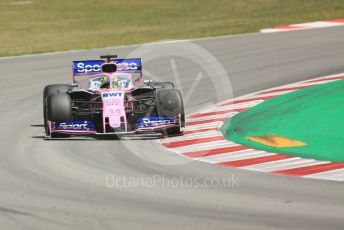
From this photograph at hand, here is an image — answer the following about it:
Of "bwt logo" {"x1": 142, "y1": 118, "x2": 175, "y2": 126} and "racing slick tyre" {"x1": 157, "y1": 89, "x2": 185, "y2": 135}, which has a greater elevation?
"racing slick tyre" {"x1": 157, "y1": 89, "x2": 185, "y2": 135}

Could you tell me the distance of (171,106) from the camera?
51.4ft

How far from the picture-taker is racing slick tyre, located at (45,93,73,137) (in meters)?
15.4

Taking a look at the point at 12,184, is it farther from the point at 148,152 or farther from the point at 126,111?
the point at 126,111

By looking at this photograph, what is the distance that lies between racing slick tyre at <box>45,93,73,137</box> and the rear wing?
1.51 metres

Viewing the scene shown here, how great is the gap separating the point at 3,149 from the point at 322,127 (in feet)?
17.3

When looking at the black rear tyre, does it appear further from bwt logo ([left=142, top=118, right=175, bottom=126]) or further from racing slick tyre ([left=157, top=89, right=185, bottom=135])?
Result: racing slick tyre ([left=157, top=89, right=185, bottom=135])

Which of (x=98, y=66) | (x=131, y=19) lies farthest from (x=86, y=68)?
A: (x=131, y=19)

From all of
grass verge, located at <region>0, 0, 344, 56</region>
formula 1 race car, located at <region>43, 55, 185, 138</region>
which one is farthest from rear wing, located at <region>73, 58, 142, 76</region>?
grass verge, located at <region>0, 0, 344, 56</region>

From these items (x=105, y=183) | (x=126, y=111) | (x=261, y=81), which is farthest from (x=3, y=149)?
(x=261, y=81)

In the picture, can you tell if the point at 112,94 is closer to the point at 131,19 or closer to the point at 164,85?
the point at 164,85

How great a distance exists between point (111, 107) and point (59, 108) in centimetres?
89

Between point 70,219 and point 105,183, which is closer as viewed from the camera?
point 70,219

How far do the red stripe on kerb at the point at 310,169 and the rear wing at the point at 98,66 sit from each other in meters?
5.57

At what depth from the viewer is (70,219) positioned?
9.89 m
